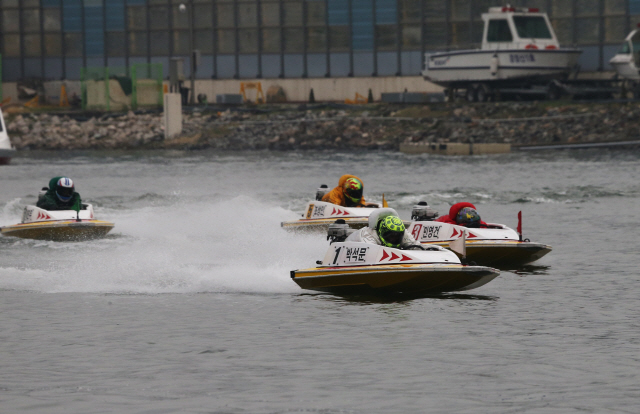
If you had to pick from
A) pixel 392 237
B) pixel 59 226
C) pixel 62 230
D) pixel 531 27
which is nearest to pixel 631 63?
pixel 531 27

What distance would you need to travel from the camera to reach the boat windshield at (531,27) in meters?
56.7

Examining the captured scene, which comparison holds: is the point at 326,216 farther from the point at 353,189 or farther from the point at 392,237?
the point at 392,237

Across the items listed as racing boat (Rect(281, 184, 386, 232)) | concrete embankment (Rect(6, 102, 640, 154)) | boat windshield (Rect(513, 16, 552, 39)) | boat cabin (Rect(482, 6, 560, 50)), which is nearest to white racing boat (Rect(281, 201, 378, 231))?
racing boat (Rect(281, 184, 386, 232))

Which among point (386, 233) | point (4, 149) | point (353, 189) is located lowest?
point (386, 233)

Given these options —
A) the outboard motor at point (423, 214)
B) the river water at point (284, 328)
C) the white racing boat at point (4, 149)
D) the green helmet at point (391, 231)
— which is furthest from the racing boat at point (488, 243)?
the white racing boat at point (4, 149)

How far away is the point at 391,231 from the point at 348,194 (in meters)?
7.88

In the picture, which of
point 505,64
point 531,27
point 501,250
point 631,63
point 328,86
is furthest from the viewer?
point 328,86

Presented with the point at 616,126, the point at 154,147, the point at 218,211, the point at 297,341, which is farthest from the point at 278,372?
the point at 154,147

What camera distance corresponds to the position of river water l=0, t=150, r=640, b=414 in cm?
1164

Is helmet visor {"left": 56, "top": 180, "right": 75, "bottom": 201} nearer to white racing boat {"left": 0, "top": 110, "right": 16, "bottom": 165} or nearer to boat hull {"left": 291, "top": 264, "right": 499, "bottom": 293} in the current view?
boat hull {"left": 291, "top": 264, "right": 499, "bottom": 293}

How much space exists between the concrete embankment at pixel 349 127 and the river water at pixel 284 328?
78.8ft

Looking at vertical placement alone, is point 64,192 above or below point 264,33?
below

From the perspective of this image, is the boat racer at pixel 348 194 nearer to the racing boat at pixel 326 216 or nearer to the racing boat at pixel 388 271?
the racing boat at pixel 326 216

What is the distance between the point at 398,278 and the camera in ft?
55.6
